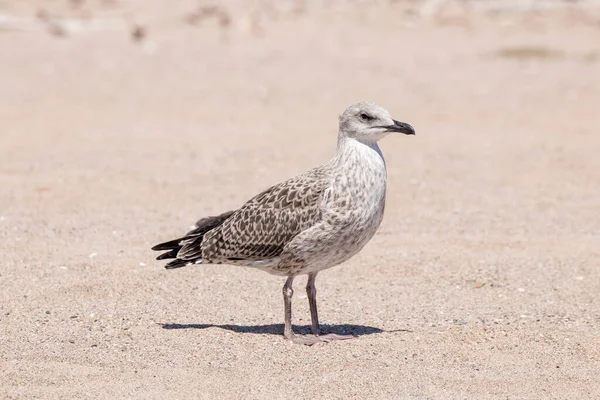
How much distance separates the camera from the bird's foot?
8.05m

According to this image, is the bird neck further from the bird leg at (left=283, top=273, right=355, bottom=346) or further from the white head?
the bird leg at (left=283, top=273, right=355, bottom=346)

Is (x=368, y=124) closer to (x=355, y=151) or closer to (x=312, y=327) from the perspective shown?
(x=355, y=151)

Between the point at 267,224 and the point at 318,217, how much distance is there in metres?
0.48

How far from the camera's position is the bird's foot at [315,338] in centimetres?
805

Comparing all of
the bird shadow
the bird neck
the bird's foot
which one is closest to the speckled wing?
the bird neck

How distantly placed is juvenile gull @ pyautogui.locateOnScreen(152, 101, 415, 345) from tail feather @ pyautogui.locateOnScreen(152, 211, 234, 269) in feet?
0.14

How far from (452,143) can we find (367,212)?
863cm

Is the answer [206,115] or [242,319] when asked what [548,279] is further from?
[206,115]

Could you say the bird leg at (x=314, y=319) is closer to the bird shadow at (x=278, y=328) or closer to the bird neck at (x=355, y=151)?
the bird shadow at (x=278, y=328)

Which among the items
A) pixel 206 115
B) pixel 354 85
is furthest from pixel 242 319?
pixel 354 85

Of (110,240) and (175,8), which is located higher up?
(175,8)

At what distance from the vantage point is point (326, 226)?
306 inches

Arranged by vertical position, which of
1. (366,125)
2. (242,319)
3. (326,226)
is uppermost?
(366,125)

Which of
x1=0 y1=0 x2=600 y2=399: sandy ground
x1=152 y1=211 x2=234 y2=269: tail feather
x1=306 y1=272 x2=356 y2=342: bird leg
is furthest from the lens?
x1=152 y1=211 x2=234 y2=269: tail feather
